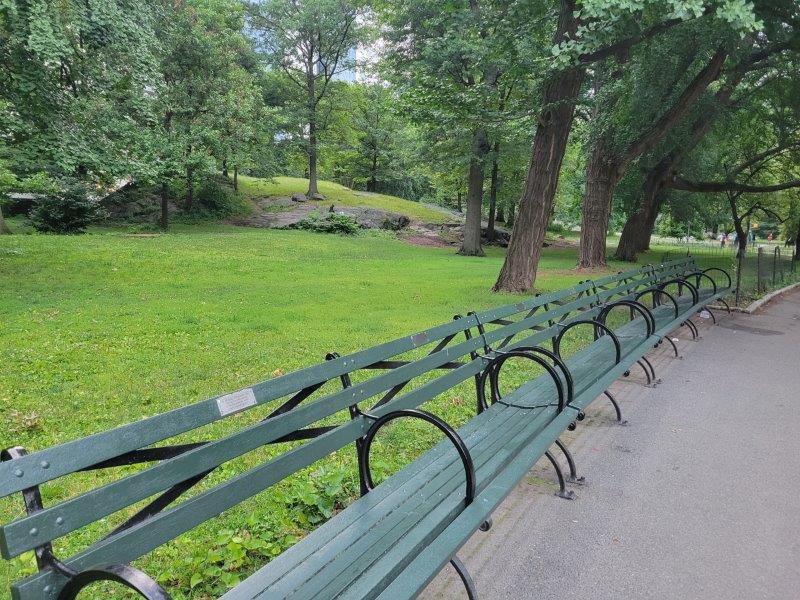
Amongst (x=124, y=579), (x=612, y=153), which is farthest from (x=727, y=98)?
(x=124, y=579)

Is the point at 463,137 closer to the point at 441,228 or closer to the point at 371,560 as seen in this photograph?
the point at 441,228

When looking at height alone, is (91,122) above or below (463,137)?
below

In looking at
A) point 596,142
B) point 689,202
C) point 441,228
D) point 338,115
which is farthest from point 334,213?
point 689,202

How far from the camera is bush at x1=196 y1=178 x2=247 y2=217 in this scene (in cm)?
2639

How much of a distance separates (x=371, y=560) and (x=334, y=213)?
23.7 metres

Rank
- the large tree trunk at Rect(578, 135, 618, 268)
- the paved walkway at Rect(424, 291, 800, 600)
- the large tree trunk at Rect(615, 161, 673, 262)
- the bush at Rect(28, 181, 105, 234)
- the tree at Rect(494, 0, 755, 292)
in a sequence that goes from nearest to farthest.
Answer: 1. the paved walkway at Rect(424, 291, 800, 600)
2. the tree at Rect(494, 0, 755, 292)
3. the large tree trunk at Rect(578, 135, 618, 268)
4. the bush at Rect(28, 181, 105, 234)
5. the large tree trunk at Rect(615, 161, 673, 262)

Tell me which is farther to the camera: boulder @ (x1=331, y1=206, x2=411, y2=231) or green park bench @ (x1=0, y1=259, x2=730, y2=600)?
boulder @ (x1=331, y1=206, x2=411, y2=231)

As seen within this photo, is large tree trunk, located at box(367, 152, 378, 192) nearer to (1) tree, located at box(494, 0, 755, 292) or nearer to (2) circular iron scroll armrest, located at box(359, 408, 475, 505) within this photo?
(1) tree, located at box(494, 0, 755, 292)

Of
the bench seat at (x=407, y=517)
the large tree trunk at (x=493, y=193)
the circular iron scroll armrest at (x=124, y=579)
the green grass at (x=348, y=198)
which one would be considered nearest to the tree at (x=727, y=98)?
the large tree trunk at (x=493, y=193)

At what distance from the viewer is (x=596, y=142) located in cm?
1460

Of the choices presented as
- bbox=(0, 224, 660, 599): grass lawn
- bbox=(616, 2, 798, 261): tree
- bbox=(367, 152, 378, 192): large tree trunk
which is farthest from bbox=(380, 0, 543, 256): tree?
bbox=(367, 152, 378, 192): large tree trunk

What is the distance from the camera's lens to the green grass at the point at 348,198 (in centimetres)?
3020

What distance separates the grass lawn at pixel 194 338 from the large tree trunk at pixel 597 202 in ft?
4.39

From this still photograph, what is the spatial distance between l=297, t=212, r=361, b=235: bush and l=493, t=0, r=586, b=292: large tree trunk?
1441 centimetres
